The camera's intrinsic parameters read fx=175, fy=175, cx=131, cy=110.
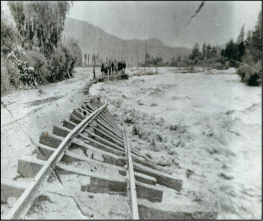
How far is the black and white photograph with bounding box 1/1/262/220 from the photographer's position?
2.35 meters

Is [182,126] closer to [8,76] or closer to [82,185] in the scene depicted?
[82,185]

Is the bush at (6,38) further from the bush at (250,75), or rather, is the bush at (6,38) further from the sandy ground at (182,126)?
the bush at (250,75)

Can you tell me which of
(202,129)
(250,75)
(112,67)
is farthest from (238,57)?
(112,67)

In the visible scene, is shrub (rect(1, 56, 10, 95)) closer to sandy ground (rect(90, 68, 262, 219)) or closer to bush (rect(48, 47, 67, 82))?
bush (rect(48, 47, 67, 82))

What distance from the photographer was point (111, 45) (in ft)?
12.7

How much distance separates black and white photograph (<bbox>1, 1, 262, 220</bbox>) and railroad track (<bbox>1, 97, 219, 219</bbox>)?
0.04 ft

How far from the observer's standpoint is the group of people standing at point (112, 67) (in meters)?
4.26

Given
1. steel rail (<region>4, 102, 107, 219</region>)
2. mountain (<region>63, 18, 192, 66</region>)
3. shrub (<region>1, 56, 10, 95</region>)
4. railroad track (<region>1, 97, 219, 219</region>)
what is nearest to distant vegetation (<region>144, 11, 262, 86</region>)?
mountain (<region>63, 18, 192, 66</region>)

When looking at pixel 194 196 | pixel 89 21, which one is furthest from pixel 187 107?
pixel 89 21

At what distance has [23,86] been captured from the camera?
3.20 metres

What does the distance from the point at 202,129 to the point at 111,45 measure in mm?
2755

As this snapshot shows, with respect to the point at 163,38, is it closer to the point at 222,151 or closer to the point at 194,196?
the point at 222,151

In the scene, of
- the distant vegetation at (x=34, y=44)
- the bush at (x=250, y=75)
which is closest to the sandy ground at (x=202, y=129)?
the bush at (x=250, y=75)

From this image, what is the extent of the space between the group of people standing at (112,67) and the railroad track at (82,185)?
1.88 metres
